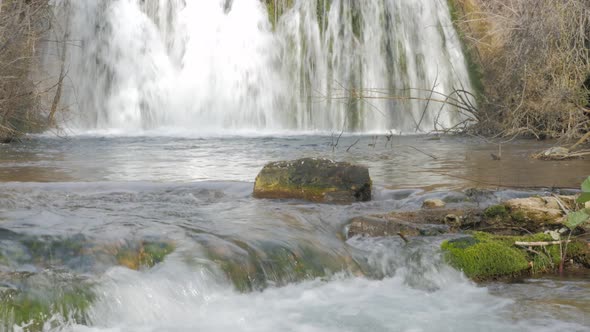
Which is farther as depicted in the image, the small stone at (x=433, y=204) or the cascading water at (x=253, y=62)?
the cascading water at (x=253, y=62)

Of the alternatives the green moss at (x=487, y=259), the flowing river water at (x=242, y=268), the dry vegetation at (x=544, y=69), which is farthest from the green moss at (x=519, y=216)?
the dry vegetation at (x=544, y=69)

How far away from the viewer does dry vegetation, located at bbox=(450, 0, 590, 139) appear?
10.9m

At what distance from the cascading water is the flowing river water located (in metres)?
10.8

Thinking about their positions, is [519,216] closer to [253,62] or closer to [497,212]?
[497,212]

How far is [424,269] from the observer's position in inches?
184

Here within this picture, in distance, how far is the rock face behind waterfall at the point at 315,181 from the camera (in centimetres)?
650

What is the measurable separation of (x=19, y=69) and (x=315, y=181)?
748 centimetres

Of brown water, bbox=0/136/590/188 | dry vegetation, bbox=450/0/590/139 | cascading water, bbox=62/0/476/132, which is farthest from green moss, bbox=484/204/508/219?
cascading water, bbox=62/0/476/132

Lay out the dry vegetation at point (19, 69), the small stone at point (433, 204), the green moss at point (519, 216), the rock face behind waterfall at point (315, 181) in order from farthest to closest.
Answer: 1. the dry vegetation at point (19, 69)
2. the rock face behind waterfall at point (315, 181)
3. the small stone at point (433, 204)
4. the green moss at point (519, 216)

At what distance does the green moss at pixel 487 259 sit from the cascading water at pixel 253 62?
13.1 metres

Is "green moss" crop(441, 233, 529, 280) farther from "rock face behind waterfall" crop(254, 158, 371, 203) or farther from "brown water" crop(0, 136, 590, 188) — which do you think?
"brown water" crop(0, 136, 590, 188)

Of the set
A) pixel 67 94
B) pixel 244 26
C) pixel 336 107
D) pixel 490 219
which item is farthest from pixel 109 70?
pixel 490 219

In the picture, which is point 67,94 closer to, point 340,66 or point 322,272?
point 340,66

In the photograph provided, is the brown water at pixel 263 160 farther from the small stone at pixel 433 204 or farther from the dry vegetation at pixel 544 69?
the small stone at pixel 433 204
